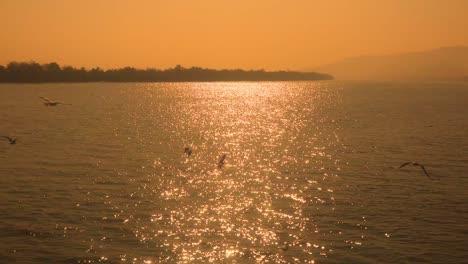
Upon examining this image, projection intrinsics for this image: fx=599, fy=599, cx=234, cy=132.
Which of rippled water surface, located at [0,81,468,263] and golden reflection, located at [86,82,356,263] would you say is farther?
golden reflection, located at [86,82,356,263]

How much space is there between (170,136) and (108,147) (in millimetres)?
14097

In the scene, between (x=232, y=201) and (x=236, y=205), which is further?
(x=232, y=201)

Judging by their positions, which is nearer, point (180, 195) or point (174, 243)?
point (174, 243)

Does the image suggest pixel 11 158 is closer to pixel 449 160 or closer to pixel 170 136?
pixel 170 136

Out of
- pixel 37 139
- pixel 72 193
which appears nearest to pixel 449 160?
pixel 72 193

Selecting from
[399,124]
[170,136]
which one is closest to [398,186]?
[170,136]

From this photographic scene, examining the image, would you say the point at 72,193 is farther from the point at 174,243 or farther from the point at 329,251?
the point at 329,251

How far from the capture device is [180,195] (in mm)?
34781

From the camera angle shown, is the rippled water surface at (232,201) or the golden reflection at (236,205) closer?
the rippled water surface at (232,201)

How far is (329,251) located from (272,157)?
88.9ft

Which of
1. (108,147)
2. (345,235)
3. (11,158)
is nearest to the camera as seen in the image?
(345,235)

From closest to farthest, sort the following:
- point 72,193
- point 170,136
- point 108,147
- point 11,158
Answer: point 72,193, point 11,158, point 108,147, point 170,136

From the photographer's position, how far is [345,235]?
26.9 m

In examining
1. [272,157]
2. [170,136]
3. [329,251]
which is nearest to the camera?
[329,251]
